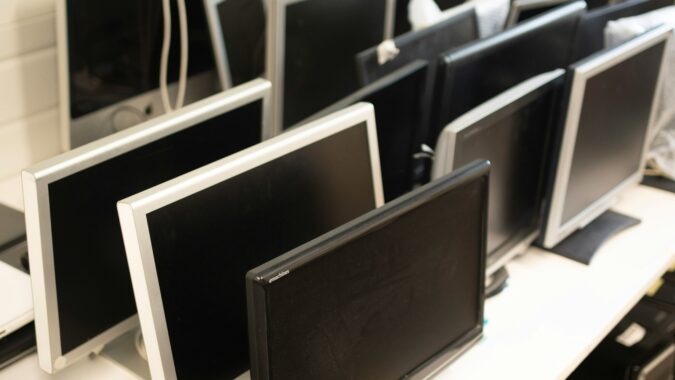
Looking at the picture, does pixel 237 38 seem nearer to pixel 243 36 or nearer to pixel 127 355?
pixel 243 36

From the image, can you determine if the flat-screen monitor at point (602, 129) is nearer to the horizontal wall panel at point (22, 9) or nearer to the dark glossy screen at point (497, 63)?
the dark glossy screen at point (497, 63)

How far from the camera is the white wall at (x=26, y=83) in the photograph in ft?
5.31

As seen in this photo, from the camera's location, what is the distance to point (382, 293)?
1.04 m

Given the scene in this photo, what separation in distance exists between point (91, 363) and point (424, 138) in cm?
74

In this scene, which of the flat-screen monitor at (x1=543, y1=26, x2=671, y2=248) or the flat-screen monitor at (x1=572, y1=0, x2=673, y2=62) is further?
the flat-screen monitor at (x1=572, y1=0, x2=673, y2=62)

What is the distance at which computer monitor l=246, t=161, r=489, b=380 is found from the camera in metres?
0.91

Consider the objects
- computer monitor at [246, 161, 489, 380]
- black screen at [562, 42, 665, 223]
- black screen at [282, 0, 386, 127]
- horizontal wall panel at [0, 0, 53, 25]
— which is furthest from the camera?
black screen at [282, 0, 386, 127]

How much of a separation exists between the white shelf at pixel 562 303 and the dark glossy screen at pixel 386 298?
0.10 metres

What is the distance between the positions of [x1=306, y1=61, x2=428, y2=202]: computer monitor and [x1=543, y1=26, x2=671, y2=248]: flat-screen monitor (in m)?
0.28

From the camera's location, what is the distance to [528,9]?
1.78 meters

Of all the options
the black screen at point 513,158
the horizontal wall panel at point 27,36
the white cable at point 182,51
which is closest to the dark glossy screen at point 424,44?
the black screen at point 513,158

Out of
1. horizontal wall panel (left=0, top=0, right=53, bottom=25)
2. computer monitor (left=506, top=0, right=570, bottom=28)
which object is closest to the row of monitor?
computer monitor (left=506, top=0, right=570, bottom=28)

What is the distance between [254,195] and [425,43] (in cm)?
63

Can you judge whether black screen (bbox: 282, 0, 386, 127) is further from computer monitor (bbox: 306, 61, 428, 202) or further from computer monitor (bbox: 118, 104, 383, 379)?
computer monitor (bbox: 118, 104, 383, 379)
